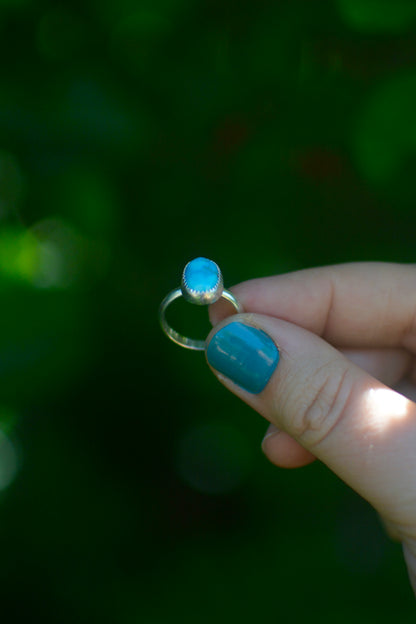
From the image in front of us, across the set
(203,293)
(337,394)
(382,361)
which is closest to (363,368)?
(382,361)

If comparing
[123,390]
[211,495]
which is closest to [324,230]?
[123,390]

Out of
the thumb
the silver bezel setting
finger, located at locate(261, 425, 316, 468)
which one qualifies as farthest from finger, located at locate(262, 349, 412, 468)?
the silver bezel setting

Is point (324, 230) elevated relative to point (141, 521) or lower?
elevated

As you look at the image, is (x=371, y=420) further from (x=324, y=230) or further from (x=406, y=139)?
(x=324, y=230)

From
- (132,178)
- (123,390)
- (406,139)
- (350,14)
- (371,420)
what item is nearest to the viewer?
(371,420)

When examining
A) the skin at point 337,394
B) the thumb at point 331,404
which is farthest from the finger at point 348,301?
the thumb at point 331,404

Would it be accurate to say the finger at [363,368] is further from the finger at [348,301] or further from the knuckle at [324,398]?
the knuckle at [324,398]

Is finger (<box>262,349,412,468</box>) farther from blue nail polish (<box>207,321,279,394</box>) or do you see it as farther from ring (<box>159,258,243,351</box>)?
ring (<box>159,258,243,351</box>)

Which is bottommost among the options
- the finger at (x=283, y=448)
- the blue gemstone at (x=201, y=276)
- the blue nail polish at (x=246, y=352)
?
the finger at (x=283, y=448)
